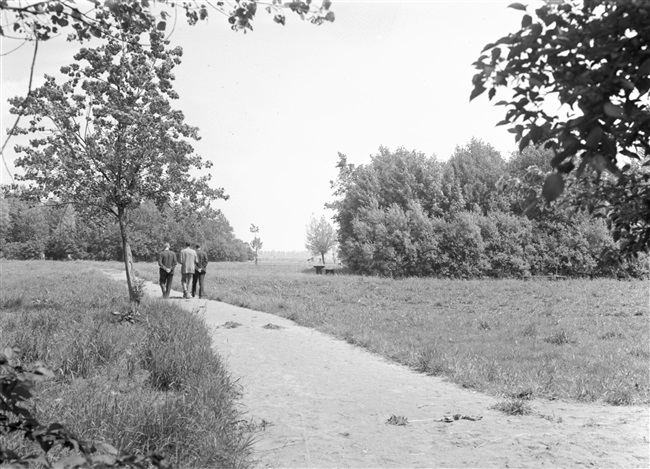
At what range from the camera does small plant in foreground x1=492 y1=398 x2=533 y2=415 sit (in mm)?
5973

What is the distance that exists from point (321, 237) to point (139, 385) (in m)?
74.7

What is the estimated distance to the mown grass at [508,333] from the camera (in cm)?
750

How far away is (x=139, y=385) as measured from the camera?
6.06 meters

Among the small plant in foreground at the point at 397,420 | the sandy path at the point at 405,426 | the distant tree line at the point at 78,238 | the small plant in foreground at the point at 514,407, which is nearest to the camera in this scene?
the sandy path at the point at 405,426

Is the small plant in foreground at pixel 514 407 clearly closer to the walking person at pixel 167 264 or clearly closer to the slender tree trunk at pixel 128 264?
the slender tree trunk at pixel 128 264

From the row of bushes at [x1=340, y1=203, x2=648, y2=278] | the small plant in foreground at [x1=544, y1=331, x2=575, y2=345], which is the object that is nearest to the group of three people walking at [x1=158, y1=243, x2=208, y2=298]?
the small plant in foreground at [x1=544, y1=331, x2=575, y2=345]

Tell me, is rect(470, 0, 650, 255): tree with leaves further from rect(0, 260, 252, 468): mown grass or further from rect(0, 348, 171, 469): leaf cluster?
rect(0, 260, 252, 468): mown grass

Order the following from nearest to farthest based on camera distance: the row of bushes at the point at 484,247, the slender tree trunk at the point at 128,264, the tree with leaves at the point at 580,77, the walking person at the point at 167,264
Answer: the tree with leaves at the point at 580,77
the slender tree trunk at the point at 128,264
the walking person at the point at 167,264
the row of bushes at the point at 484,247

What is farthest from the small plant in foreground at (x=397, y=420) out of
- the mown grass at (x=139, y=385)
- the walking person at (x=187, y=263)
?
the walking person at (x=187, y=263)

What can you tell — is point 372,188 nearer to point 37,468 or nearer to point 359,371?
point 359,371

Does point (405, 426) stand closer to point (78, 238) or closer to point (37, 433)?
point (37, 433)

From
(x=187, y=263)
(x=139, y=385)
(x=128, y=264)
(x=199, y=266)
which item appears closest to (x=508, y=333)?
(x=139, y=385)

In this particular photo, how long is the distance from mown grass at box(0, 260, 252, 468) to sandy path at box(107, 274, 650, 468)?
507 millimetres

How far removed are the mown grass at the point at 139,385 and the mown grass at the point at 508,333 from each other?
3.69 m
